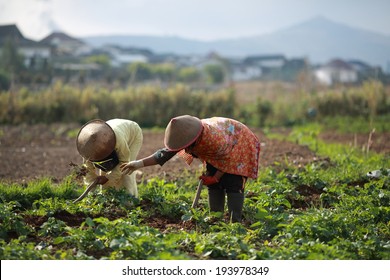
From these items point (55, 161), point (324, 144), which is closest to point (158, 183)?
point (55, 161)

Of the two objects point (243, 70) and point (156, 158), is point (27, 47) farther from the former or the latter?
point (243, 70)

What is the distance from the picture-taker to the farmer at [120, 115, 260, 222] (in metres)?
5.11

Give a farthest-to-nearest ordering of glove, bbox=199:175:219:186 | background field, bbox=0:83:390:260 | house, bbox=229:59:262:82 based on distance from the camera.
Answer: house, bbox=229:59:262:82, glove, bbox=199:175:219:186, background field, bbox=0:83:390:260

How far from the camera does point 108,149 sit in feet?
18.7

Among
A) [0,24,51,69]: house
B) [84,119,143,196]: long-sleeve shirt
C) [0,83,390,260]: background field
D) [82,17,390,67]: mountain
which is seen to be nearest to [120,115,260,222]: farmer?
[0,83,390,260]: background field

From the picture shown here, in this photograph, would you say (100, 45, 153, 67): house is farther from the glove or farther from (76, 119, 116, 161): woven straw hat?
the glove

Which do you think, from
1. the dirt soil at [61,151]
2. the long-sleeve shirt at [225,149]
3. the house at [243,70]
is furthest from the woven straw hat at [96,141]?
the house at [243,70]

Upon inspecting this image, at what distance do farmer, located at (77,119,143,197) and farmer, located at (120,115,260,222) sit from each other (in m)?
0.37

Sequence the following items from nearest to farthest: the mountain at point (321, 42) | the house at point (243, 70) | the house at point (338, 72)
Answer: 1. the mountain at point (321, 42)
2. the house at point (338, 72)
3. the house at point (243, 70)

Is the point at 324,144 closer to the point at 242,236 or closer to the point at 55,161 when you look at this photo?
the point at 55,161

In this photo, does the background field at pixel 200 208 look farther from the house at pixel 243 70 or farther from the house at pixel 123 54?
the house at pixel 243 70

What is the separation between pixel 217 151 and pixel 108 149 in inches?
43.9

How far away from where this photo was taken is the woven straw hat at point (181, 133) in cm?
509

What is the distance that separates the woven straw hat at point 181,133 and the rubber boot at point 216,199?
0.77 m
